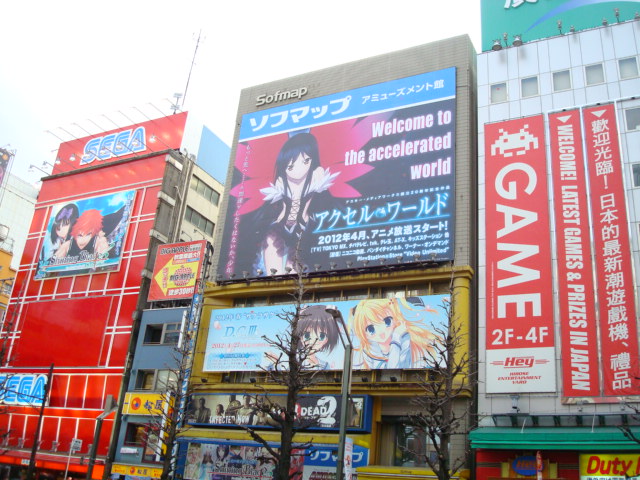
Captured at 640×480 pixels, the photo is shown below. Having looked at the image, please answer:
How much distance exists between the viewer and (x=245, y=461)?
3416 cm

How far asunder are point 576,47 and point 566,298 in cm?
1502

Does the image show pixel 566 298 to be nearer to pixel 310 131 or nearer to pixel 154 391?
pixel 310 131

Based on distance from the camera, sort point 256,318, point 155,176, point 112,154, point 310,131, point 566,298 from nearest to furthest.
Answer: point 566,298, point 256,318, point 310,131, point 155,176, point 112,154

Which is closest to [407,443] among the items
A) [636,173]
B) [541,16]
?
[636,173]

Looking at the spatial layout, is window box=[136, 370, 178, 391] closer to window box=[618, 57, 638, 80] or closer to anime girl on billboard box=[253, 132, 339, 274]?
anime girl on billboard box=[253, 132, 339, 274]

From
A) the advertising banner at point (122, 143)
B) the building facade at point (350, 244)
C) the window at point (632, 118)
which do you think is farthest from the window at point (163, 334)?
the window at point (632, 118)

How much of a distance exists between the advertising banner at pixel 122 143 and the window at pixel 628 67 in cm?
3262

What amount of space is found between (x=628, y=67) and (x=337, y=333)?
21.2 metres

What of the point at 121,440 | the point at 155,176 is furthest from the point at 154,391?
the point at 155,176

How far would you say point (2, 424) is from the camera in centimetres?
4634

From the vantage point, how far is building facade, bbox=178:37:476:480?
33188 millimetres

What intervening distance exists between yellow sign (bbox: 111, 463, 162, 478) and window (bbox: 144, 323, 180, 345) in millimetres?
7766

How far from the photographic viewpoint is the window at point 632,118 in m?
32.5

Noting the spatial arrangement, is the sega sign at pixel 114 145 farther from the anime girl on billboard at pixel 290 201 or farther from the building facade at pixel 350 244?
the anime girl on billboard at pixel 290 201
